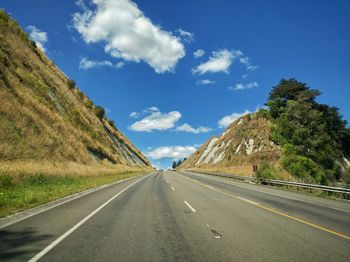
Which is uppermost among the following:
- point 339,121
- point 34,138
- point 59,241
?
point 339,121

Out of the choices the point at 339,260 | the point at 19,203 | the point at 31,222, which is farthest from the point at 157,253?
the point at 19,203

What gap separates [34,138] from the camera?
2783 cm

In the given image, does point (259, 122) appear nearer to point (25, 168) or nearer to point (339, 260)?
point (25, 168)

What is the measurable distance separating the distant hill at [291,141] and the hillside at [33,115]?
70.5 feet

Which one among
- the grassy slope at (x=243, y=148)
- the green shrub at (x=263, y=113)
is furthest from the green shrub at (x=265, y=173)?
the green shrub at (x=263, y=113)

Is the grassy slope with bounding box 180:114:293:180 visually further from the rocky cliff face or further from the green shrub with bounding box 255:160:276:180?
the green shrub with bounding box 255:160:276:180

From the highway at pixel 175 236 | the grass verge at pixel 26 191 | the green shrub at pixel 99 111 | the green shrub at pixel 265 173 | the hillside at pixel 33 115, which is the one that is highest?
the green shrub at pixel 99 111

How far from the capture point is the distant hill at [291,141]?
137 feet

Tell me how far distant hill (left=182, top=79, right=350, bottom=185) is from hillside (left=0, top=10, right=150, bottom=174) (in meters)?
21.5

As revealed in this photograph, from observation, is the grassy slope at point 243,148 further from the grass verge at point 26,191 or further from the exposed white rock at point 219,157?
the grass verge at point 26,191

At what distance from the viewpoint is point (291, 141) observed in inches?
1944

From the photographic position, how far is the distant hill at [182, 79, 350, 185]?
41625 millimetres

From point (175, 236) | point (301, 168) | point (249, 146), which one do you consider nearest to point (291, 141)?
point (301, 168)

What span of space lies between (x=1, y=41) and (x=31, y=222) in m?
36.6
